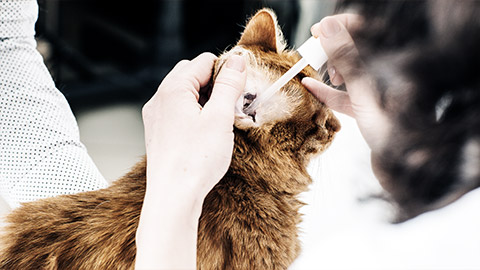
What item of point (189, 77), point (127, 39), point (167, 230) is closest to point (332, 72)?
point (189, 77)

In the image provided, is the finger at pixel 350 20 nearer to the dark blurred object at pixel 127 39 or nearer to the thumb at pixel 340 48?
the thumb at pixel 340 48

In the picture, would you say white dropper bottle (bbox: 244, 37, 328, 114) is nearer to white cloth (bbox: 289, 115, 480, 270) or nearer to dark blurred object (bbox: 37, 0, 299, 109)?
white cloth (bbox: 289, 115, 480, 270)

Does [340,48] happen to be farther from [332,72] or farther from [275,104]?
[275,104]

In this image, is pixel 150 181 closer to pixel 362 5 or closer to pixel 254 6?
pixel 362 5

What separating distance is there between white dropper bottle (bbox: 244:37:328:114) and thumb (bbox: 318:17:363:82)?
0.5 inches

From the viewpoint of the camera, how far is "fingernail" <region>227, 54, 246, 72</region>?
633 mm

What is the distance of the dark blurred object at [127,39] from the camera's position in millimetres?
2213

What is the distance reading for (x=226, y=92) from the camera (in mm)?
595

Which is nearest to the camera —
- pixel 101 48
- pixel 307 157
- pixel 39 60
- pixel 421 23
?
pixel 421 23

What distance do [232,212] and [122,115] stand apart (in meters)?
1.80

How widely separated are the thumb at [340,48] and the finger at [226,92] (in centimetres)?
14

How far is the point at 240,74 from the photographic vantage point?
628 millimetres

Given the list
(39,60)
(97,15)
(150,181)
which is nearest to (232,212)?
(150,181)

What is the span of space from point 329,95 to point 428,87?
0.28 metres
